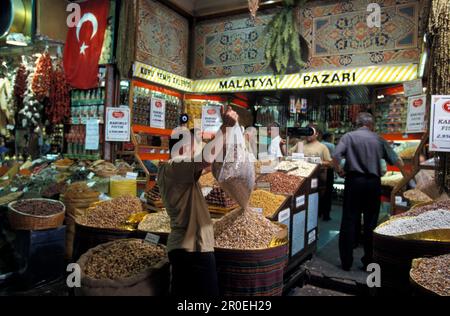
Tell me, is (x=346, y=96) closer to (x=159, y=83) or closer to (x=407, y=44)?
(x=407, y=44)

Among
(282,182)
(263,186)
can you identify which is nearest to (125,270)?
(263,186)

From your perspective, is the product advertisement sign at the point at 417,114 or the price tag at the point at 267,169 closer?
the price tag at the point at 267,169

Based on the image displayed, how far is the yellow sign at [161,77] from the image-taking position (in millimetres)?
6171

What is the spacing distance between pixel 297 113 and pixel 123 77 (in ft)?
13.1

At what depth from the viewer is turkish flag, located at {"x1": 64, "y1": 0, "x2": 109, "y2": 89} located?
609 cm

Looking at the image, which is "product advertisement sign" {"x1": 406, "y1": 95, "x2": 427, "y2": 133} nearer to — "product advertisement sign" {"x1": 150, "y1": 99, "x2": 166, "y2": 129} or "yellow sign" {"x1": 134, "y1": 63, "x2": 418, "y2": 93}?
"yellow sign" {"x1": 134, "y1": 63, "x2": 418, "y2": 93}

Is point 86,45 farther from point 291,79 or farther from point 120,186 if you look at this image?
point 291,79

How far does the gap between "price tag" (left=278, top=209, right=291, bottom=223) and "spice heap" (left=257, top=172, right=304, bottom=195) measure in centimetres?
22

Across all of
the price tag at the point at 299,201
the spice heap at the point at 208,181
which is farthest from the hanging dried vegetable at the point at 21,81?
the price tag at the point at 299,201

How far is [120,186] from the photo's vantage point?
4660 mm

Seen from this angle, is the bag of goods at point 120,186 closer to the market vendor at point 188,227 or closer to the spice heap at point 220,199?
the spice heap at point 220,199

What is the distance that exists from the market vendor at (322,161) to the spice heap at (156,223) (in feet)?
10.6
